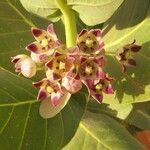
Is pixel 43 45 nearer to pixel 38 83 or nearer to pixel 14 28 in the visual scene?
pixel 38 83

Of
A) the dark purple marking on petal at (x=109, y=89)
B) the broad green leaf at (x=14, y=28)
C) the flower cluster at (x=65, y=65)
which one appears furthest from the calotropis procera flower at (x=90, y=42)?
the broad green leaf at (x=14, y=28)

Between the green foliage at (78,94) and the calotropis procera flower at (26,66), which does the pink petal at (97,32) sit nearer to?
the green foliage at (78,94)

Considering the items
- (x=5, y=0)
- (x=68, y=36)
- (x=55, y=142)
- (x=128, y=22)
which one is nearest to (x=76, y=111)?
(x=55, y=142)

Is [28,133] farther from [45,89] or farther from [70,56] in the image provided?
[70,56]

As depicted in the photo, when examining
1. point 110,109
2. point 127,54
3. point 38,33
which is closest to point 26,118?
point 38,33

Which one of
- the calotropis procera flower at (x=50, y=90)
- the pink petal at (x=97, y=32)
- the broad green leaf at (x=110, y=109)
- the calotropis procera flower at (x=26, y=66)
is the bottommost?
the broad green leaf at (x=110, y=109)

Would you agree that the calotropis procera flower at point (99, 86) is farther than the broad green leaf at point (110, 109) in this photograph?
No
